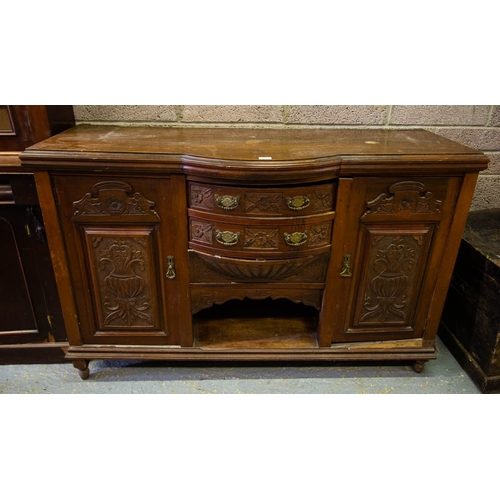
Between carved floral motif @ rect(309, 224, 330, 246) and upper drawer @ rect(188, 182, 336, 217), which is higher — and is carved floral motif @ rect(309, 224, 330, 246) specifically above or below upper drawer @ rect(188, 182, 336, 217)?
below

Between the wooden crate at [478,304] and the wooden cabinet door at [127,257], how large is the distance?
4.03ft

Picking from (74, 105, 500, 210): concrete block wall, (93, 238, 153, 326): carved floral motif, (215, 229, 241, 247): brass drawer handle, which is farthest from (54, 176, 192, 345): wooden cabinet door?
(74, 105, 500, 210): concrete block wall

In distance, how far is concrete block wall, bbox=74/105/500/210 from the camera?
5.68 feet

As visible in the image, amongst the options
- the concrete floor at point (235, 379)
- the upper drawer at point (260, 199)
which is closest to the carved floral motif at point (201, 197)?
the upper drawer at point (260, 199)

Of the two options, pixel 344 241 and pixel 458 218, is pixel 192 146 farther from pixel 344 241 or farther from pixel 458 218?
pixel 458 218

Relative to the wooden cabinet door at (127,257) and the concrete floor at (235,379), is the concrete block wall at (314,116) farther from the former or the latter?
the concrete floor at (235,379)

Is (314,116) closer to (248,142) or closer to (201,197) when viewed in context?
(248,142)

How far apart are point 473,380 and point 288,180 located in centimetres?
123

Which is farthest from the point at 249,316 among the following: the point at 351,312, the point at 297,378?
the point at 351,312

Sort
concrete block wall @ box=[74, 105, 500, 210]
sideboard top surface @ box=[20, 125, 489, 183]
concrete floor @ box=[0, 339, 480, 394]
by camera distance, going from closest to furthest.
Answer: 1. sideboard top surface @ box=[20, 125, 489, 183]
2. concrete floor @ box=[0, 339, 480, 394]
3. concrete block wall @ box=[74, 105, 500, 210]

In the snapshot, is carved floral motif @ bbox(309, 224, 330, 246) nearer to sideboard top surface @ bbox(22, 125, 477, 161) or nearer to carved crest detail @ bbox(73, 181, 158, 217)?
sideboard top surface @ bbox(22, 125, 477, 161)

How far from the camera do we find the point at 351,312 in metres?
1.57

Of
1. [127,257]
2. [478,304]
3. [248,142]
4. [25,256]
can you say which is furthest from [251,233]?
[478,304]

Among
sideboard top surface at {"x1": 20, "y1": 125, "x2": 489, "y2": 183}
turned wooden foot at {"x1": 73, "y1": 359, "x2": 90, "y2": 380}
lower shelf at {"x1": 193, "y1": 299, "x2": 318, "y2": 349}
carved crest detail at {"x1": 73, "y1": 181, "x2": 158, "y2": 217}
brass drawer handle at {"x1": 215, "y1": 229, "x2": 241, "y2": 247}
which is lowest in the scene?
turned wooden foot at {"x1": 73, "y1": 359, "x2": 90, "y2": 380}
